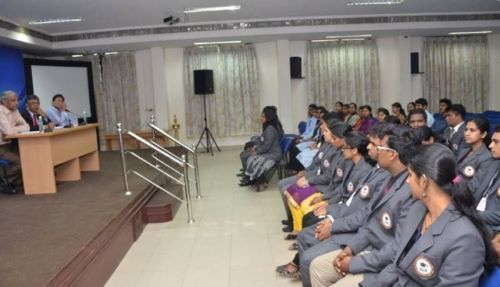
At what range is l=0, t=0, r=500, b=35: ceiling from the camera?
6469 mm

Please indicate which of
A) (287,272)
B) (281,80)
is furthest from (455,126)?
(281,80)

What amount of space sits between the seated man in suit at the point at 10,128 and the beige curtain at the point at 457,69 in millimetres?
8990

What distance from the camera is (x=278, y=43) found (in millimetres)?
9664

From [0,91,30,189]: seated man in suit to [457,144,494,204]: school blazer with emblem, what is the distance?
196 inches

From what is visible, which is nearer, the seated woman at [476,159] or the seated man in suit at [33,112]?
the seated woman at [476,159]

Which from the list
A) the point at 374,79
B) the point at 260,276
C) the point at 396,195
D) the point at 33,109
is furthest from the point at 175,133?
the point at 396,195

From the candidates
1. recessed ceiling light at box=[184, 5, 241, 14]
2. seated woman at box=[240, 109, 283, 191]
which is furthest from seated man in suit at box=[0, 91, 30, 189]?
recessed ceiling light at box=[184, 5, 241, 14]

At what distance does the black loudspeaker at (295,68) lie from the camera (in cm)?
982

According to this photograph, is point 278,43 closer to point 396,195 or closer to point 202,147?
point 202,147

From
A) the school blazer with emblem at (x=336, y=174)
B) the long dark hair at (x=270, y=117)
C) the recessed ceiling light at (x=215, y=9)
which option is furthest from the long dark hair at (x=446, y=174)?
the recessed ceiling light at (x=215, y=9)

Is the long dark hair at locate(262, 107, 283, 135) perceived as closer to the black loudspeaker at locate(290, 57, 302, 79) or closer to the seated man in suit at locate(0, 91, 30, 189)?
the seated man in suit at locate(0, 91, 30, 189)

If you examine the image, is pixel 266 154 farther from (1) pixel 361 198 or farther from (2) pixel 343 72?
(2) pixel 343 72

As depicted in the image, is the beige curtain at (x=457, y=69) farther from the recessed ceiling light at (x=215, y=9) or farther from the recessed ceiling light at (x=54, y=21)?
the recessed ceiling light at (x=54, y=21)

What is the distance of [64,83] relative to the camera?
31.7 feet
